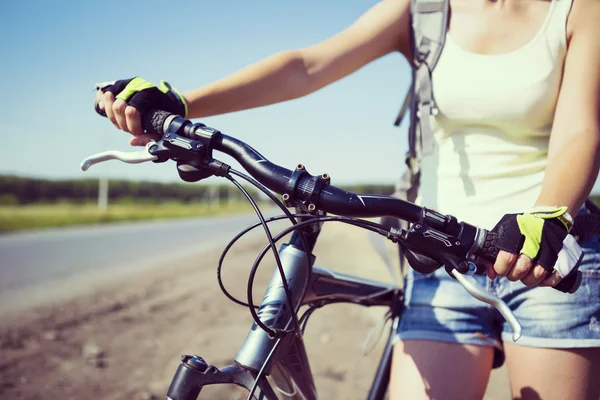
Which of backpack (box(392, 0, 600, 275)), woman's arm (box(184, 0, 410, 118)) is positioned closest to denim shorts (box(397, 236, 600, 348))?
backpack (box(392, 0, 600, 275))

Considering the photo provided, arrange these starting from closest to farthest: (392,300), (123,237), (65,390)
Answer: (392,300) < (65,390) < (123,237)

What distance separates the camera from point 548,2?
182cm

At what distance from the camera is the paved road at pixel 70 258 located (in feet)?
25.7

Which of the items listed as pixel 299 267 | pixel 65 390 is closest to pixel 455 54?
pixel 299 267

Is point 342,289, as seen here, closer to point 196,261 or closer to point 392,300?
point 392,300

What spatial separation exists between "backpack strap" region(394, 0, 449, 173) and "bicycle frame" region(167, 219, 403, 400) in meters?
0.65

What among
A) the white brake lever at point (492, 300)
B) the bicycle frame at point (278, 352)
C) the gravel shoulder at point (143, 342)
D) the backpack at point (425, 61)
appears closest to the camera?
the white brake lever at point (492, 300)

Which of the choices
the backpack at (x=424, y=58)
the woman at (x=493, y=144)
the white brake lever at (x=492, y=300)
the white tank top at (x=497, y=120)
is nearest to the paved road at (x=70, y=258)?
the woman at (x=493, y=144)

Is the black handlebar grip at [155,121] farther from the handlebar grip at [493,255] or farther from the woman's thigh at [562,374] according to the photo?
the woman's thigh at [562,374]

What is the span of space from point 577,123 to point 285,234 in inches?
40.0

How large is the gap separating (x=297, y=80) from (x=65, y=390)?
351cm

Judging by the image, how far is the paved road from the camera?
7.82 meters

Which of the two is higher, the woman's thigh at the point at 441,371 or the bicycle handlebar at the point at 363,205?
the bicycle handlebar at the point at 363,205

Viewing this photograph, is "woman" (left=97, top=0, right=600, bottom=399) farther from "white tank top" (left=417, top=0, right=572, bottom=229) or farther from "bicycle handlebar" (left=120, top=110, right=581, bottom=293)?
"bicycle handlebar" (left=120, top=110, right=581, bottom=293)
